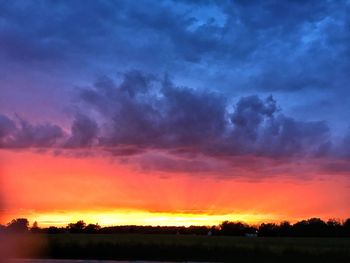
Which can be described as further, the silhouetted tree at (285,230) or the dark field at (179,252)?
the silhouetted tree at (285,230)

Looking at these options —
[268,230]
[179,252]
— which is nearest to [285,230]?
[268,230]

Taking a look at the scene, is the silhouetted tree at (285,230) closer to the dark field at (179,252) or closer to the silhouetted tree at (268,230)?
the silhouetted tree at (268,230)

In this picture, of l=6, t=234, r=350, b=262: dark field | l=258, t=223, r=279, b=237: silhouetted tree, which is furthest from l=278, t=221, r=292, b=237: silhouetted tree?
l=6, t=234, r=350, b=262: dark field

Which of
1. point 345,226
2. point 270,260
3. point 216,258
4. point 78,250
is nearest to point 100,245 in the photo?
point 78,250

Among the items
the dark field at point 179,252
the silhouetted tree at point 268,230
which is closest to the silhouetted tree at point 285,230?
the silhouetted tree at point 268,230

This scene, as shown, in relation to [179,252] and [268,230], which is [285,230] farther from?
[179,252]

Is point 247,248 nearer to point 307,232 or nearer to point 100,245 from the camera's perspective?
point 100,245

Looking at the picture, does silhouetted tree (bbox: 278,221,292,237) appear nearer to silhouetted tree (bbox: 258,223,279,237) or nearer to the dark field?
silhouetted tree (bbox: 258,223,279,237)

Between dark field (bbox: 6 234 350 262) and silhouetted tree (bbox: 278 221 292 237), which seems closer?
dark field (bbox: 6 234 350 262)

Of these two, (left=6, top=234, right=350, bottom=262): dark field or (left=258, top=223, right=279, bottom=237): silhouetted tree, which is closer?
(left=6, top=234, right=350, bottom=262): dark field

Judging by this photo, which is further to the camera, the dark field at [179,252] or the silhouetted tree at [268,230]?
the silhouetted tree at [268,230]

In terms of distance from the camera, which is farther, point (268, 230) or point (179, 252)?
point (268, 230)

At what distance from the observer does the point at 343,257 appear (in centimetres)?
5634

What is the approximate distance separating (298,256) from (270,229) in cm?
5361
